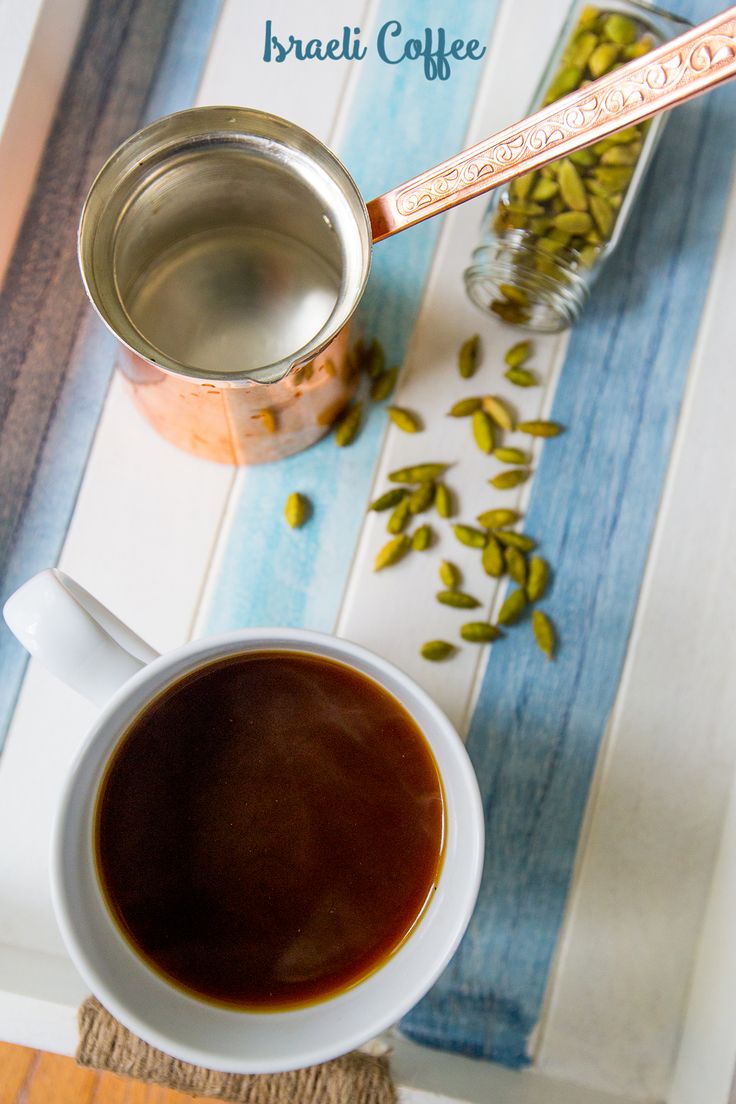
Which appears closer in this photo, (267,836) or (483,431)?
(267,836)

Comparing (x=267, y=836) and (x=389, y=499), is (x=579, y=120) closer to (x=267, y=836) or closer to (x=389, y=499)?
(x=389, y=499)

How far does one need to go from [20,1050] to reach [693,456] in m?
0.77

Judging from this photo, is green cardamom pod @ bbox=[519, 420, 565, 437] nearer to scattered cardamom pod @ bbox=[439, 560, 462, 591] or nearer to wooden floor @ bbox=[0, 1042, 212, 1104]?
scattered cardamom pod @ bbox=[439, 560, 462, 591]

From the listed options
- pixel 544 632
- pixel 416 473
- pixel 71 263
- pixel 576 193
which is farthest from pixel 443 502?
pixel 71 263

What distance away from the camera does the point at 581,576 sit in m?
0.80

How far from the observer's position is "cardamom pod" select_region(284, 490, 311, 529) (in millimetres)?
792

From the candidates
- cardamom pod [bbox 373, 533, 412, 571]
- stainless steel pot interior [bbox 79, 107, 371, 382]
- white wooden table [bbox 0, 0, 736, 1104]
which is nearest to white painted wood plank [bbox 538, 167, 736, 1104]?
white wooden table [bbox 0, 0, 736, 1104]

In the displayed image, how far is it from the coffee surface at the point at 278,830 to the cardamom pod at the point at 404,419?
0.89ft

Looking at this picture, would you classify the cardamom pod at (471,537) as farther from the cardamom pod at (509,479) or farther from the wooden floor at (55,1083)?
the wooden floor at (55,1083)

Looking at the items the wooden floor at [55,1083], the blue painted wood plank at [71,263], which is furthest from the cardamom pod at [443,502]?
the wooden floor at [55,1083]

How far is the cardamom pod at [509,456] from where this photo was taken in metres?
0.80

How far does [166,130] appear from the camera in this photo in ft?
2.17

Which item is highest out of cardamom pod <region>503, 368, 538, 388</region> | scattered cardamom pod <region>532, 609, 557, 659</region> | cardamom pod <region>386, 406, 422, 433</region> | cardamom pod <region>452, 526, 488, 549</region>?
cardamom pod <region>503, 368, 538, 388</region>

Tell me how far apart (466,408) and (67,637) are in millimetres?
402
